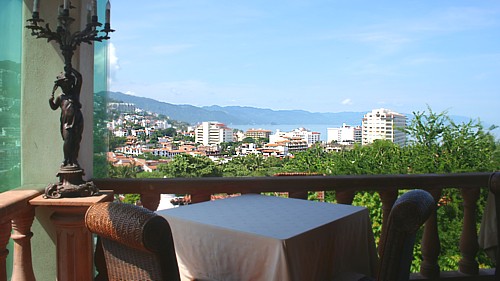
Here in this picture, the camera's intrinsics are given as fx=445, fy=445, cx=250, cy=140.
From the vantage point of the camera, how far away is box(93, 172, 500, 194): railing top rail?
254 centimetres

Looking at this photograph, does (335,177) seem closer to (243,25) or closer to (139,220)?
(139,220)

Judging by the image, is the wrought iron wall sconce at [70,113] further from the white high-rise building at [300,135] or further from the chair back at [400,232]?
the white high-rise building at [300,135]

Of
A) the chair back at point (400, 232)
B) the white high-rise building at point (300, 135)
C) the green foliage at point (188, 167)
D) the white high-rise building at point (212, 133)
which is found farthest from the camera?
the white high-rise building at point (300, 135)

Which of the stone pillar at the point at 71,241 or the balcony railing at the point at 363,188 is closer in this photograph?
the stone pillar at the point at 71,241

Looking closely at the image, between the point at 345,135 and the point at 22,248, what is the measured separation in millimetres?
8118

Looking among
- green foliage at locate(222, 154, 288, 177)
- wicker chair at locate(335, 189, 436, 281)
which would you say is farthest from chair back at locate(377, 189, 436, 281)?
green foliage at locate(222, 154, 288, 177)

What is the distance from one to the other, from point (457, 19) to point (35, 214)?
69.8ft

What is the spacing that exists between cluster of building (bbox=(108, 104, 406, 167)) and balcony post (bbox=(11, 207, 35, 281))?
2.82 ft

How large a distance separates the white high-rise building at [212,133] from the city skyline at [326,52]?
10739 mm

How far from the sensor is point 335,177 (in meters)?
2.70

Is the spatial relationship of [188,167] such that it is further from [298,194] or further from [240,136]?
[240,136]

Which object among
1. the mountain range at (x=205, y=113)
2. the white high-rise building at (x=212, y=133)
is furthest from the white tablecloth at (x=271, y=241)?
the white high-rise building at (x=212, y=133)

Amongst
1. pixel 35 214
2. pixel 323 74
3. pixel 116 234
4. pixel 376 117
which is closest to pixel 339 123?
pixel 376 117

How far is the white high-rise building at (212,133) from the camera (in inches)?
231
